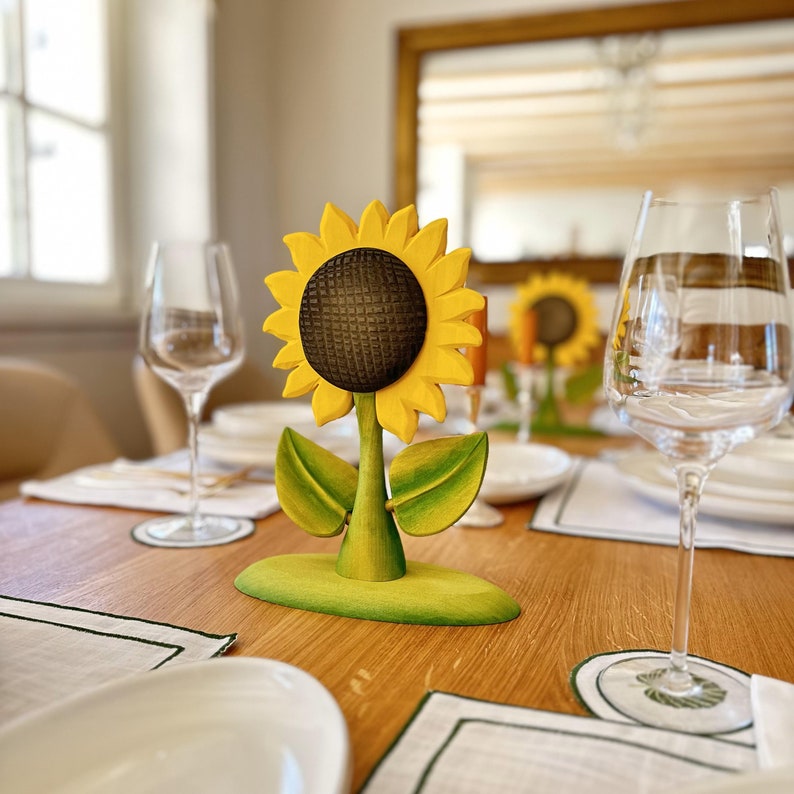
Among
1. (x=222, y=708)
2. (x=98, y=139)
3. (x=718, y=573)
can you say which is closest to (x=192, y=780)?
(x=222, y=708)

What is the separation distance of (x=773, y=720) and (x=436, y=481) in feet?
0.82

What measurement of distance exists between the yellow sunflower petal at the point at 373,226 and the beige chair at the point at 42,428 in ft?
3.26

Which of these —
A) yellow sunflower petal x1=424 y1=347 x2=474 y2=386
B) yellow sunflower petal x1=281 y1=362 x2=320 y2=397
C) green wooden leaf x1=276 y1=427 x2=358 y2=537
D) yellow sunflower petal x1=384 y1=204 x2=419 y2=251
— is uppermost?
yellow sunflower petal x1=384 y1=204 x2=419 y2=251

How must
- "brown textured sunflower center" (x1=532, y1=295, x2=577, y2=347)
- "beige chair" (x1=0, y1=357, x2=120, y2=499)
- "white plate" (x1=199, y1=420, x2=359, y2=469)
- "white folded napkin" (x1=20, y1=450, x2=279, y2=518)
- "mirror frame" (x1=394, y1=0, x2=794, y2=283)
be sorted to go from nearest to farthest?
"white folded napkin" (x1=20, y1=450, x2=279, y2=518) → "white plate" (x1=199, y1=420, x2=359, y2=469) → "beige chair" (x1=0, y1=357, x2=120, y2=499) → "brown textured sunflower center" (x1=532, y1=295, x2=577, y2=347) → "mirror frame" (x1=394, y1=0, x2=794, y2=283)

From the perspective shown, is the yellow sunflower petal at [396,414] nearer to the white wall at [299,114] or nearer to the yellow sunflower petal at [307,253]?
the yellow sunflower petal at [307,253]

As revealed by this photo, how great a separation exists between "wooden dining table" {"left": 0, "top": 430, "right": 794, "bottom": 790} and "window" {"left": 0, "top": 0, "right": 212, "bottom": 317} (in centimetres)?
149

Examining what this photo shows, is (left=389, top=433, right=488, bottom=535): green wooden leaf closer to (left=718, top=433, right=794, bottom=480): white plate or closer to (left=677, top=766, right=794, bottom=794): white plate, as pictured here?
(left=677, top=766, right=794, bottom=794): white plate

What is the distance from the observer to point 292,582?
53 cm

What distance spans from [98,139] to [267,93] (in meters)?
0.86

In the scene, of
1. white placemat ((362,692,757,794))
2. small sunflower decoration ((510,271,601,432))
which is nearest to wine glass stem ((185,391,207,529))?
white placemat ((362,692,757,794))

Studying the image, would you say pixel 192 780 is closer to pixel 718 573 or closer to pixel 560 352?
pixel 718 573

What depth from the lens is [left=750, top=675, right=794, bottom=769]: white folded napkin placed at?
0.33 m

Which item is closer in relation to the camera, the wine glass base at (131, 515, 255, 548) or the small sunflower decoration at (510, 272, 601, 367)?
the wine glass base at (131, 515, 255, 548)

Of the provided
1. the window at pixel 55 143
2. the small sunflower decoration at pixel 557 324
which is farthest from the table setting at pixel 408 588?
the window at pixel 55 143
